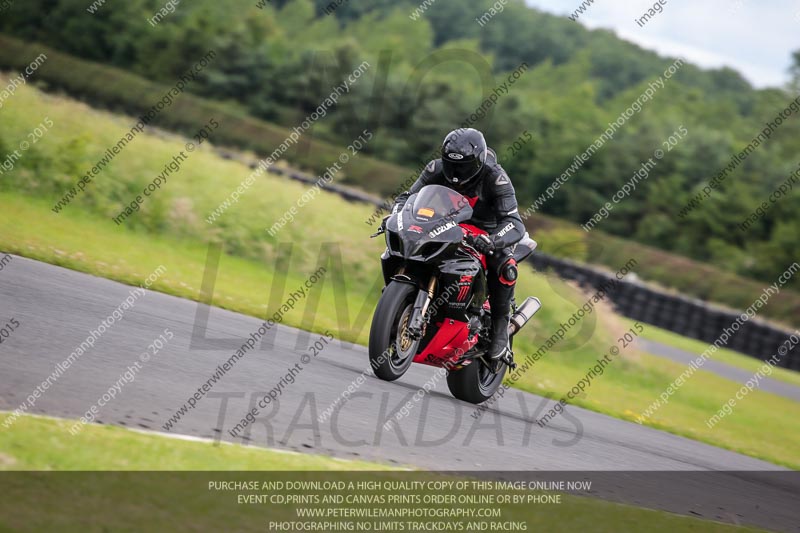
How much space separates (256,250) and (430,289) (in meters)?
A: 10.1

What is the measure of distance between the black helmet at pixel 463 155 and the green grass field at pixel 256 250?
4480 millimetres

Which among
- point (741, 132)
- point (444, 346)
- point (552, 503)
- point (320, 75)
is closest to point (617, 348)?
point (444, 346)

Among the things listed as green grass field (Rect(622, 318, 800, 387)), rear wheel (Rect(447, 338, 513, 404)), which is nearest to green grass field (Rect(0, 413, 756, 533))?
rear wheel (Rect(447, 338, 513, 404))

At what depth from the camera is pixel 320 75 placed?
62344mm

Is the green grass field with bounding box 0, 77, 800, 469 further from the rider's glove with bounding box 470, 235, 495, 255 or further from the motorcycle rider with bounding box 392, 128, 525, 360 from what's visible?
the rider's glove with bounding box 470, 235, 495, 255

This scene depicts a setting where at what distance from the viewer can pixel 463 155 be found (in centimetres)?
782

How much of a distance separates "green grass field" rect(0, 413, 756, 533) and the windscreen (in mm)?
2622

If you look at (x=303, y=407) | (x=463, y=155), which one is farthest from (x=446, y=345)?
(x=303, y=407)

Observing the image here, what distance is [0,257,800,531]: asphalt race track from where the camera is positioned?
19.4 ft

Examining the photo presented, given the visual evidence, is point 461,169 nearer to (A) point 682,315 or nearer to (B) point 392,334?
Answer: (B) point 392,334

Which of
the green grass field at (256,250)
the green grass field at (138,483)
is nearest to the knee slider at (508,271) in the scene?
the green grass field at (138,483)

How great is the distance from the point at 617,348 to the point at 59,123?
1118 cm

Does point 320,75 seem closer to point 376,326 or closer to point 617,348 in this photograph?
point 617,348

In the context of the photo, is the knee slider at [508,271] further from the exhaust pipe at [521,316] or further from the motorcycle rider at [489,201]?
the exhaust pipe at [521,316]
